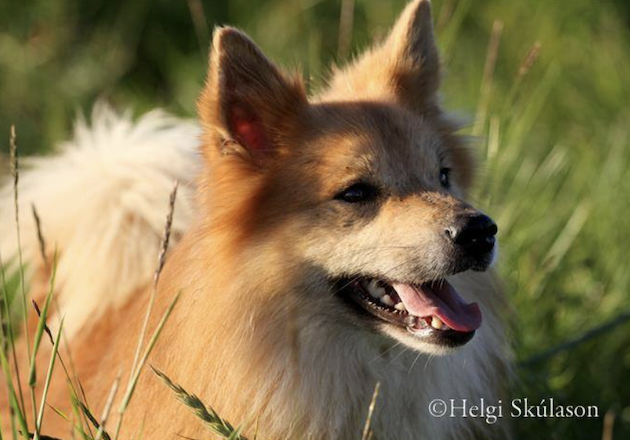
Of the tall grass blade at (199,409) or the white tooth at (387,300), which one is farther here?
the white tooth at (387,300)

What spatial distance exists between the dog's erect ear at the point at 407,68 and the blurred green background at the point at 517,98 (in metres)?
0.32

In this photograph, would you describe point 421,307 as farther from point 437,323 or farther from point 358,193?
point 358,193

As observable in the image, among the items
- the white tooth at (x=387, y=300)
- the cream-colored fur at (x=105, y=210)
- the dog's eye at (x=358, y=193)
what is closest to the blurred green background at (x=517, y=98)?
the cream-colored fur at (x=105, y=210)

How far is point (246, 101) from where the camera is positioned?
3248mm

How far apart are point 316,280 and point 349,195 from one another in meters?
0.28

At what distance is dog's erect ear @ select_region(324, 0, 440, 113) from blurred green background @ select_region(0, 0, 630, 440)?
0.32 metres

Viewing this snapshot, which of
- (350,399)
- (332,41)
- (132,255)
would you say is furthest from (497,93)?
(350,399)

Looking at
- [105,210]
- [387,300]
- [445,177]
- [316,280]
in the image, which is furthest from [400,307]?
[105,210]

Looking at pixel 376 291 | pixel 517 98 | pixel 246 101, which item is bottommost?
pixel 517 98

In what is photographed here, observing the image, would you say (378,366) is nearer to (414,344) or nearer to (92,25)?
(414,344)

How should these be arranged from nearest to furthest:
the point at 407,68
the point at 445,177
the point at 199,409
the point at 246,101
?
the point at 199,409
the point at 246,101
the point at 445,177
the point at 407,68

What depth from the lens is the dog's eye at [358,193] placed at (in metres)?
3.11

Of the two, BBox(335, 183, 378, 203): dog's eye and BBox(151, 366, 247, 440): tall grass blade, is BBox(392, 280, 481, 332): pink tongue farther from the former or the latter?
BBox(151, 366, 247, 440): tall grass blade

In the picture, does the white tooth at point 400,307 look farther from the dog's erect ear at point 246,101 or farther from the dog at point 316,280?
the dog's erect ear at point 246,101
